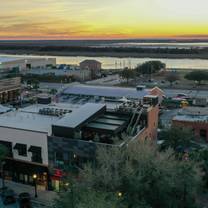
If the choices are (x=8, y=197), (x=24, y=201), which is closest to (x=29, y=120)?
(x=8, y=197)

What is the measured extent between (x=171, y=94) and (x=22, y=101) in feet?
89.1

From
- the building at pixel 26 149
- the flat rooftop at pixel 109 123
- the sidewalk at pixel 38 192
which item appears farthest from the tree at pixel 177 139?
the sidewalk at pixel 38 192

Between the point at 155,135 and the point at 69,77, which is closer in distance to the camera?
the point at 155,135

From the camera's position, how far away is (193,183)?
727 inches

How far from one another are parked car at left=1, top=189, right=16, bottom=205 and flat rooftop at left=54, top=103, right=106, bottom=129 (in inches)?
225

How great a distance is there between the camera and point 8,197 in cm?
2345

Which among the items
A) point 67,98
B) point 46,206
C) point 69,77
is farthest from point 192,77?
point 46,206

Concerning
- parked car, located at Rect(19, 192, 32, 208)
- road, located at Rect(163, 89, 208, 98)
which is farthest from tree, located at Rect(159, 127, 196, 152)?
road, located at Rect(163, 89, 208, 98)

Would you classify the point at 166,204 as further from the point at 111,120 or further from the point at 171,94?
the point at 171,94

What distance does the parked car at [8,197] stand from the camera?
23.2 meters

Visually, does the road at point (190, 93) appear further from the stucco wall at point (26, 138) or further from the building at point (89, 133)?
the stucco wall at point (26, 138)

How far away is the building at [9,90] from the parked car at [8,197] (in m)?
34.9

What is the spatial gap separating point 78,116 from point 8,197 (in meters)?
7.76

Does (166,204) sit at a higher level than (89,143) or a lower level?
lower
